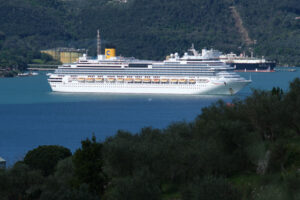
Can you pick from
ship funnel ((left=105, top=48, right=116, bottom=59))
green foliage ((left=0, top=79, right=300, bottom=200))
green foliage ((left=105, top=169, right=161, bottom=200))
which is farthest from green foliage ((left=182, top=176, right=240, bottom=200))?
ship funnel ((left=105, top=48, right=116, bottom=59))

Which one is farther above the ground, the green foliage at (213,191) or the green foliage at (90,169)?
the green foliage at (213,191)

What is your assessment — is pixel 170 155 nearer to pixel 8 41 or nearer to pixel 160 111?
pixel 160 111

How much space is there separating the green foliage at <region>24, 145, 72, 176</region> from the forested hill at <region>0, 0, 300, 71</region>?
350ft

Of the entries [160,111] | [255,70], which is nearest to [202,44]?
[255,70]

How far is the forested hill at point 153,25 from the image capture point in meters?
135

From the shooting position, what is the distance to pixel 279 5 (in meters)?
149

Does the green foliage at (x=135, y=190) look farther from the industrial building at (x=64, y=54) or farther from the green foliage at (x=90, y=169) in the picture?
the industrial building at (x=64, y=54)

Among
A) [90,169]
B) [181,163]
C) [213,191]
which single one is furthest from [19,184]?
[213,191]

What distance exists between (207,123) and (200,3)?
446 ft

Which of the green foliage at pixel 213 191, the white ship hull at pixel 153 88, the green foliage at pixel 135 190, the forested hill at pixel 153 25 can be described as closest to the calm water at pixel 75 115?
the white ship hull at pixel 153 88

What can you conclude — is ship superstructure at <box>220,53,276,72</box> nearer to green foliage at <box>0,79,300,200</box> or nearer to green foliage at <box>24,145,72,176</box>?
green foliage at <box>24,145,72,176</box>

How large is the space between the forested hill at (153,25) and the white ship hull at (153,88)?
68.2 metres

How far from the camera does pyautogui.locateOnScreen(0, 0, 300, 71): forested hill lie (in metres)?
135

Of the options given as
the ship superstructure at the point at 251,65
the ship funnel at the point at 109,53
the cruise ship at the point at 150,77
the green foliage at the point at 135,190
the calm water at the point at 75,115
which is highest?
the ship funnel at the point at 109,53
